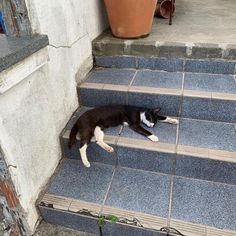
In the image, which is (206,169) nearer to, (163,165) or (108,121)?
(163,165)

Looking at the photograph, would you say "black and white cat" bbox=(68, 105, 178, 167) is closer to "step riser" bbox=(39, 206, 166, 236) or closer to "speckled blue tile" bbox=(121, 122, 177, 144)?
"speckled blue tile" bbox=(121, 122, 177, 144)

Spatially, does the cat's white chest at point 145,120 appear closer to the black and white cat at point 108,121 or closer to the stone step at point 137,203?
the black and white cat at point 108,121

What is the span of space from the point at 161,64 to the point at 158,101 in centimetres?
46

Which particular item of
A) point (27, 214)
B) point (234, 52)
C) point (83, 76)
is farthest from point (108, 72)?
point (27, 214)

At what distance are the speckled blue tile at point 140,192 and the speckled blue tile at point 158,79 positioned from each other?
74cm

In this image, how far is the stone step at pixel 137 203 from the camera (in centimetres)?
151

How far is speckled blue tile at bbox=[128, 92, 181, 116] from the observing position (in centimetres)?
202

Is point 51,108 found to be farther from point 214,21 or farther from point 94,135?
point 214,21

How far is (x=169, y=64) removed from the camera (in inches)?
91.2

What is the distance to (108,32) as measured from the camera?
2699mm

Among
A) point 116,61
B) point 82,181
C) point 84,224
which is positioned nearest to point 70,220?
point 84,224

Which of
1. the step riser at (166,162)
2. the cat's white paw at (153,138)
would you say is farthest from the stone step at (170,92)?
the step riser at (166,162)

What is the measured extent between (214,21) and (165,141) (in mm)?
1765

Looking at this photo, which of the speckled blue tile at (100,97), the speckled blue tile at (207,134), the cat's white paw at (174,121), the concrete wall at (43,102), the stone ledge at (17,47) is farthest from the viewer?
the speckled blue tile at (100,97)
